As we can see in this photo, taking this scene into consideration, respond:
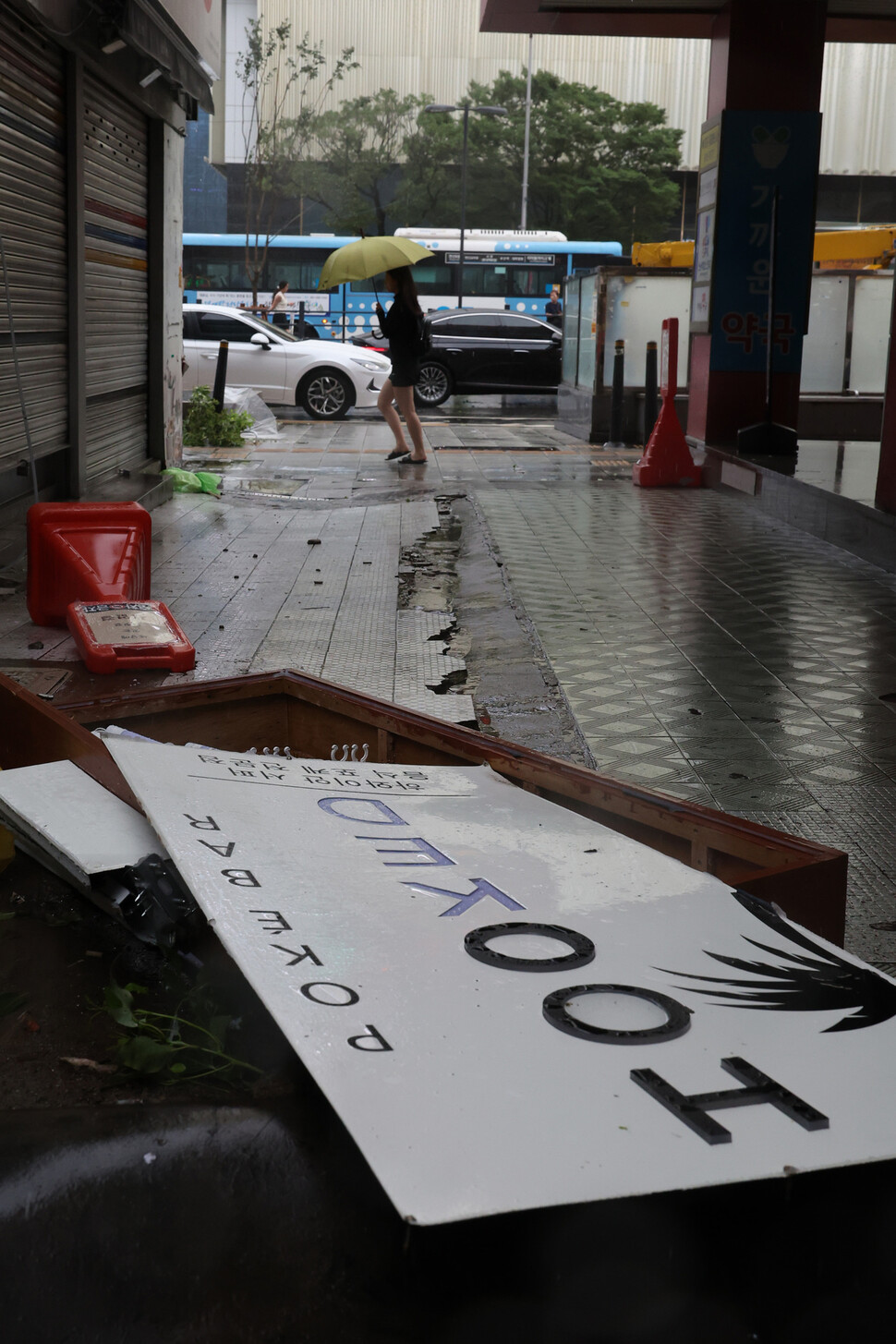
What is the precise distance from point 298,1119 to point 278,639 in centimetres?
427

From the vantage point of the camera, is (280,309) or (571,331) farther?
(280,309)

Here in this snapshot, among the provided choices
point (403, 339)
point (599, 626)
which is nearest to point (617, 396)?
point (403, 339)

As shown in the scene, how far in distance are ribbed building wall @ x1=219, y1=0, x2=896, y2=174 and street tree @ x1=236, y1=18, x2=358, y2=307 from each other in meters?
1.06

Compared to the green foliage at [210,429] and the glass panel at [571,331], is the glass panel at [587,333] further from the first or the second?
the green foliage at [210,429]

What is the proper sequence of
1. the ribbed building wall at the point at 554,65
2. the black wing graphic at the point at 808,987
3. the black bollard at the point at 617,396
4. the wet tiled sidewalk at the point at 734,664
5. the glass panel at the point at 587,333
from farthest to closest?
the ribbed building wall at the point at 554,65 < the glass panel at the point at 587,333 < the black bollard at the point at 617,396 < the wet tiled sidewalk at the point at 734,664 < the black wing graphic at the point at 808,987

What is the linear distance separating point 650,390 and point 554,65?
4418cm

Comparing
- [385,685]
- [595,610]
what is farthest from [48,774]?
[595,610]

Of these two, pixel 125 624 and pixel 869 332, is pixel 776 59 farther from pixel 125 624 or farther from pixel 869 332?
pixel 125 624

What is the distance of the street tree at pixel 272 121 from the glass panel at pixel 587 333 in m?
15.2

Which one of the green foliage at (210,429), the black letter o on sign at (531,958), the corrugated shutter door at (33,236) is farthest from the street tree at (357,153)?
the black letter o on sign at (531,958)

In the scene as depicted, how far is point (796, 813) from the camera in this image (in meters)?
3.79

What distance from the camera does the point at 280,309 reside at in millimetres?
30156

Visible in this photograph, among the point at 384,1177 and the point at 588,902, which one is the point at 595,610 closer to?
the point at 588,902

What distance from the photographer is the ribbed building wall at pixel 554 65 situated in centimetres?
5219
